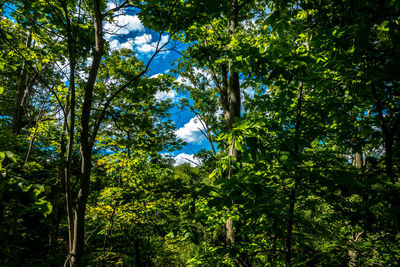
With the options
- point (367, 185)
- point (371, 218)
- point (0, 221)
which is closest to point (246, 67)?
point (367, 185)

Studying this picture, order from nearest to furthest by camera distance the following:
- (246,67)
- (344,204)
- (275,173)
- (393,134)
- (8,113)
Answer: (393,134)
(344,204)
(246,67)
(275,173)
(8,113)

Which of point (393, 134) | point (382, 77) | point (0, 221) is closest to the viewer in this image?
point (382, 77)

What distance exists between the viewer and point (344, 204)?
2.09 meters

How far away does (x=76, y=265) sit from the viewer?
2.15 m

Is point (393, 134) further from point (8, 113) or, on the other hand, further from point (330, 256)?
point (8, 113)

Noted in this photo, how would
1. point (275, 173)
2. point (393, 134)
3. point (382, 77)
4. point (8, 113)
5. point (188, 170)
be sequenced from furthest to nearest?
point (188, 170) → point (8, 113) → point (275, 173) → point (393, 134) → point (382, 77)

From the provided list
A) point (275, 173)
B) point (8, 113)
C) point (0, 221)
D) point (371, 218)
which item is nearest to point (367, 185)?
point (371, 218)

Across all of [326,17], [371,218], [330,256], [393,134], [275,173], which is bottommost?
[330,256]

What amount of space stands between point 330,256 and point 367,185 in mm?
1356

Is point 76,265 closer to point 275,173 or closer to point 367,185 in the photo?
point 275,173

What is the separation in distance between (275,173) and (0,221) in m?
9.64

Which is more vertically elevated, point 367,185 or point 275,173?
point 275,173

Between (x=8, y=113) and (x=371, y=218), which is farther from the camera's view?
(x=8, y=113)

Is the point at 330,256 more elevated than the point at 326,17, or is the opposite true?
the point at 326,17
